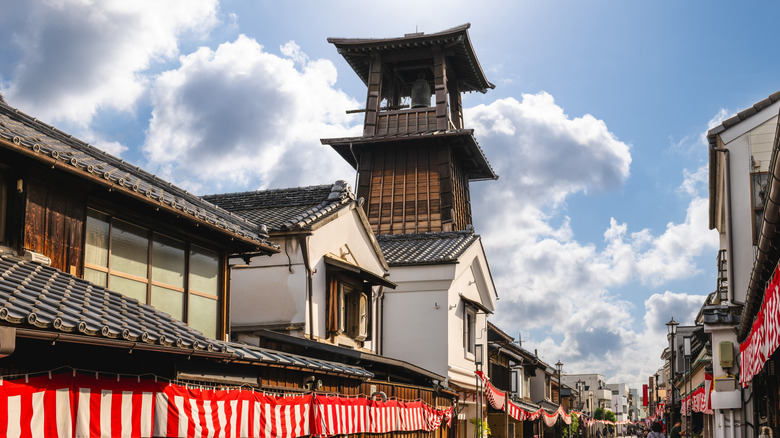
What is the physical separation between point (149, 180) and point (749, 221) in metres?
16.9

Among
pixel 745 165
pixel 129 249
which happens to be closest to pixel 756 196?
pixel 745 165

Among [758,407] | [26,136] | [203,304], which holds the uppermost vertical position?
[26,136]

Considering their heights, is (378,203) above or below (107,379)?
above

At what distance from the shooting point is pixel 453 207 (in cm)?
4094

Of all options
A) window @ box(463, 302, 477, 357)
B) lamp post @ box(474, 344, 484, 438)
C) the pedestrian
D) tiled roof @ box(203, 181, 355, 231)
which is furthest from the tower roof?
the pedestrian

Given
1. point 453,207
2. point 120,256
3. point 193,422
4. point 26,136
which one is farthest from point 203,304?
point 453,207

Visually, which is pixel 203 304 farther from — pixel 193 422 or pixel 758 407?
pixel 758 407

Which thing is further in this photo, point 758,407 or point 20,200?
point 758,407

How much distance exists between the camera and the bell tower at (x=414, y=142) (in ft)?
136

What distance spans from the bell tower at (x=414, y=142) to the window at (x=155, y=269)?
84.5 feet

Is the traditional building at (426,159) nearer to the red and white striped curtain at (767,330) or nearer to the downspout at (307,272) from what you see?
the downspout at (307,272)

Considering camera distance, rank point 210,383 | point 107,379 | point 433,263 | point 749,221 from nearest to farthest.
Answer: point 107,379 → point 210,383 → point 749,221 → point 433,263

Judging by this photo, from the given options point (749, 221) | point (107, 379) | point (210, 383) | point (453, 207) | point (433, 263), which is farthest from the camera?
point (453, 207)

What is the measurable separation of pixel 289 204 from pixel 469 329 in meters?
10.9
